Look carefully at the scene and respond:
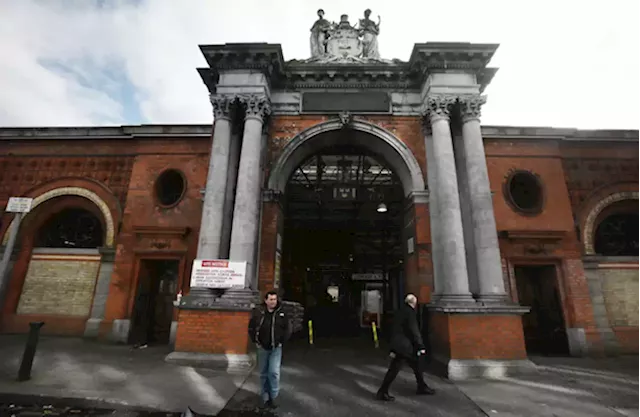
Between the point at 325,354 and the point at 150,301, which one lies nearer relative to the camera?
the point at 325,354

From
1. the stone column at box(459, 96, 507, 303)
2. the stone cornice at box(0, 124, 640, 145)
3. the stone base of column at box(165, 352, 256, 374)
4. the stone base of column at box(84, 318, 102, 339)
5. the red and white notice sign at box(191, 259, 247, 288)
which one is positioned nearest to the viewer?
the stone base of column at box(165, 352, 256, 374)

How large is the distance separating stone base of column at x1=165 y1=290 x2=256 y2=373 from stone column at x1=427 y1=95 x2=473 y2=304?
4901 mm

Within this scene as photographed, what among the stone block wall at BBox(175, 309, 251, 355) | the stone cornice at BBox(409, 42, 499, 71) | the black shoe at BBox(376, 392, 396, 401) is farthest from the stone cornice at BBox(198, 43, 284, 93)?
the black shoe at BBox(376, 392, 396, 401)

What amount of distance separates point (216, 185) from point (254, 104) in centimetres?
265

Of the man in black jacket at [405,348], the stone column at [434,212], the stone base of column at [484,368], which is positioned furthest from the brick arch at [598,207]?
the man in black jacket at [405,348]

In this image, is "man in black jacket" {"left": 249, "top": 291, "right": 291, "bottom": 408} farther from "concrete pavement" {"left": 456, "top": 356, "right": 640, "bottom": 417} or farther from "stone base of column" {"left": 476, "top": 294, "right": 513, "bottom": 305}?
"stone base of column" {"left": 476, "top": 294, "right": 513, "bottom": 305}

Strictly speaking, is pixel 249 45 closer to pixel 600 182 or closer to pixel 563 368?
pixel 563 368

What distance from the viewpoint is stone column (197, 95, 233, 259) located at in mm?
8367

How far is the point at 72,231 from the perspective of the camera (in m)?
12.3

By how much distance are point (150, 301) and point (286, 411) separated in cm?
855

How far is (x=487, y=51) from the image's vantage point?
927cm

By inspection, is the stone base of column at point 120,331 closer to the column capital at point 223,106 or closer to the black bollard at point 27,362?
the black bollard at point 27,362

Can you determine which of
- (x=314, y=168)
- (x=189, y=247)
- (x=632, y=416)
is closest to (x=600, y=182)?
(x=632, y=416)

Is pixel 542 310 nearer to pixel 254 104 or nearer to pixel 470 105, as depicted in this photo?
pixel 470 105
